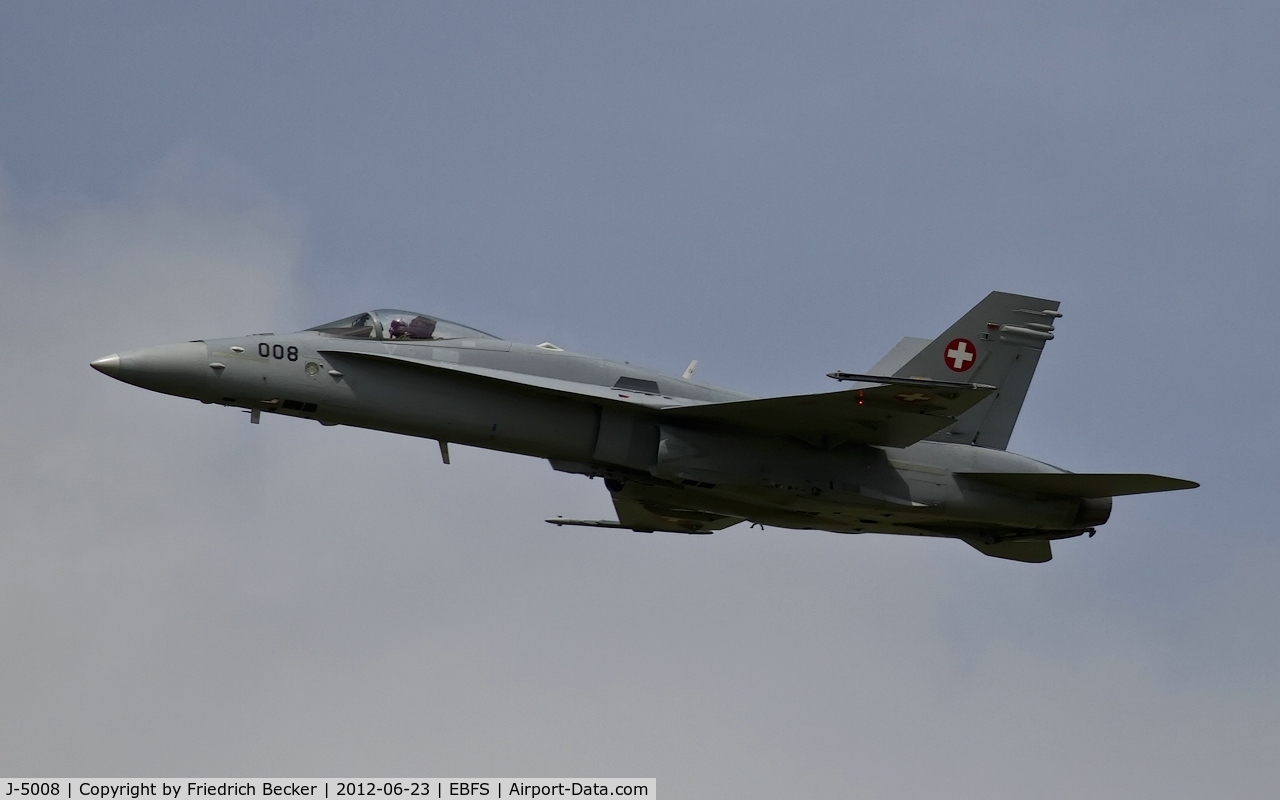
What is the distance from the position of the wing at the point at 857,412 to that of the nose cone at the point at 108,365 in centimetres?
695

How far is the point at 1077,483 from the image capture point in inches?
930

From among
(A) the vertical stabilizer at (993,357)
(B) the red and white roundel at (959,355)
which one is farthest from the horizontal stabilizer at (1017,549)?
(B) the red and white roundel at (959,355)

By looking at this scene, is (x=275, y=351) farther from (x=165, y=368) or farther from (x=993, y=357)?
(x=993, y=357)

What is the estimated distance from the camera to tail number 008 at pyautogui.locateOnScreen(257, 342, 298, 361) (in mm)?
21281

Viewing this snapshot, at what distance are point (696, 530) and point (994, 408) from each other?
5.32 metres

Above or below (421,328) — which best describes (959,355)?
above

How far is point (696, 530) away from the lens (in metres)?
27.2

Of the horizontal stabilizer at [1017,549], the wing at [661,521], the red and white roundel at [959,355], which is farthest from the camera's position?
the wing at [661,521]

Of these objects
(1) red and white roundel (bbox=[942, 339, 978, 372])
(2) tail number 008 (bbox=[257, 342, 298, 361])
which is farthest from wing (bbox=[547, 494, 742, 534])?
(2) tail number 008 (bbox=[257, 342, 298, 361])

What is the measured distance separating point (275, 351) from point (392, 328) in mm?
1596

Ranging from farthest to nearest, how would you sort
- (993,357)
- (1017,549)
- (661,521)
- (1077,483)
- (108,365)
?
(661,521) < (1017,549) < (993,357) < (1077,483) < (108,365)

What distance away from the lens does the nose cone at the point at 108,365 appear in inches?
813

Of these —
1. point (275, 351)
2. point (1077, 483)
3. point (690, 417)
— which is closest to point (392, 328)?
point (275, 351)

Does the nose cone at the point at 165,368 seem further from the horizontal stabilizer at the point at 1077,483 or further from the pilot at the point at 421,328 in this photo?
the horizontal stabilizer at the point at 1077,483
